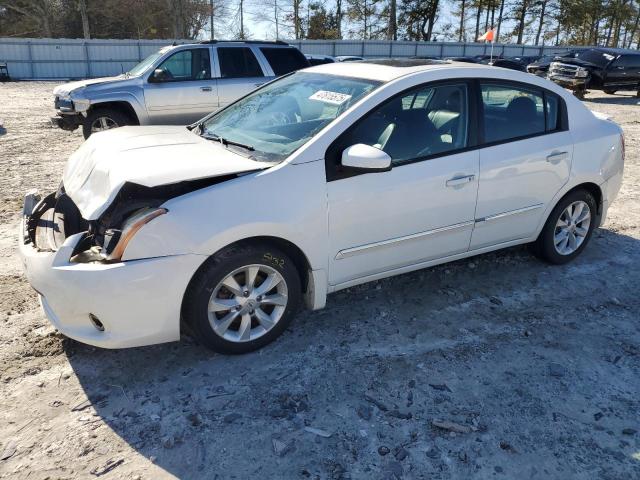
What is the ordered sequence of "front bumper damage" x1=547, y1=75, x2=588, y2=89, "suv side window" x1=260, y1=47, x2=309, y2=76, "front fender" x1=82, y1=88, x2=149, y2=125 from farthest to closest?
1. "front bumper damage" x1=547, y1=75, x2=588, y2=89
2. "suv side window" x1=260, y1=47, x2=309, y2=76
3. "front fender" x1=82, y1=88, x2=149, y2=125

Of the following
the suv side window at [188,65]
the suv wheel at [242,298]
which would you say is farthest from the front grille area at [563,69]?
the suv wheel at [242,298]

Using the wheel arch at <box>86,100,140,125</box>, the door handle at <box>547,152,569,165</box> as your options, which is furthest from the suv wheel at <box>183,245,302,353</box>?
the wheel arch at <box>86,100,140,125</box>

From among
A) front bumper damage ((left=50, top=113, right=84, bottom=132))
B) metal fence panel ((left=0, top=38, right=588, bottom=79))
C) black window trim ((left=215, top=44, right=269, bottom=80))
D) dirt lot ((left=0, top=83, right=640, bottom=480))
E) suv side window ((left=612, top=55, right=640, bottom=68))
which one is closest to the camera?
dirt lot ((left=0, top=83, right=640, bottom=480))

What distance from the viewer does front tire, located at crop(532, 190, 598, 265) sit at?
4.50 meters

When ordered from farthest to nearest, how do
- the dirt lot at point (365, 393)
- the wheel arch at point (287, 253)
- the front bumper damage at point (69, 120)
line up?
the front bumper damage at point (69, 120) < the wheel arch at point (287, 253) < the dirt lot at point (365, 393)

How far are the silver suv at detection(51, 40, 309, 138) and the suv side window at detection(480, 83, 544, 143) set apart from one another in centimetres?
601

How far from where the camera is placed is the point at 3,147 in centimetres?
909

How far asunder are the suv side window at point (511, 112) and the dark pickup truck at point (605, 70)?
15269mm

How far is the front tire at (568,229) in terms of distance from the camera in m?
4.50

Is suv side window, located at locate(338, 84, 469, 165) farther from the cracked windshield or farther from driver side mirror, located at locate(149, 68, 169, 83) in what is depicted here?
driver side mirror, located at locate(149, 68, 169, 83)

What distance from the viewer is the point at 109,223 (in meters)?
2.96

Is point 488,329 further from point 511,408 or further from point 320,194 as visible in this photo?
point 320,194

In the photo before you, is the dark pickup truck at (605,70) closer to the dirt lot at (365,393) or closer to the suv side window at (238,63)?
the suv side window at (238,63)

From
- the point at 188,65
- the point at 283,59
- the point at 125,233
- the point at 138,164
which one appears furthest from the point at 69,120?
the point at 125,233
